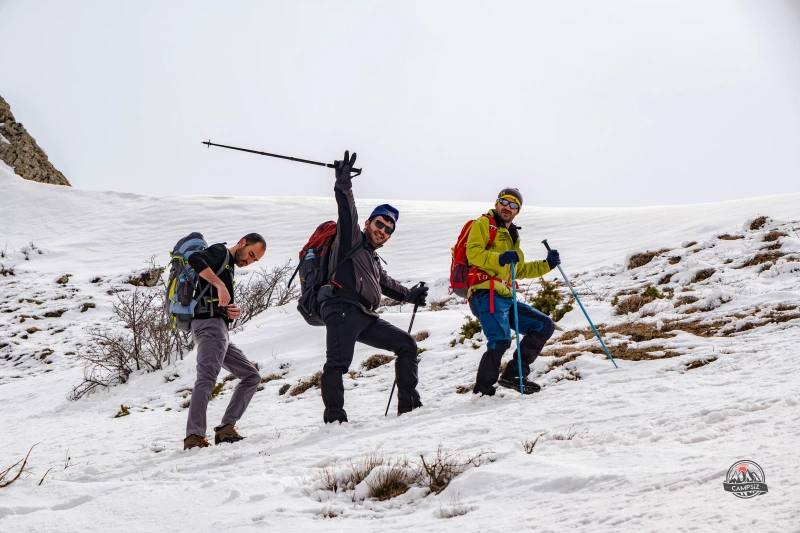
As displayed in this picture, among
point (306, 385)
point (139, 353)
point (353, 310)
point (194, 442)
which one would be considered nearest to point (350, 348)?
point (353, 310)

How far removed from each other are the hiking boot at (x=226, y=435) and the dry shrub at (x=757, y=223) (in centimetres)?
1265

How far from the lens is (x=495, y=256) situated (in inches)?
217

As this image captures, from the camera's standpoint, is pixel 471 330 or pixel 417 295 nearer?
pixel 417 295

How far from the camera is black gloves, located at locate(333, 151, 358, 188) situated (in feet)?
16.7

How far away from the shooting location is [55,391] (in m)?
10.3

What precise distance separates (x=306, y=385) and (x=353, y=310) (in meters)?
3.16

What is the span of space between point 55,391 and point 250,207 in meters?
23.4

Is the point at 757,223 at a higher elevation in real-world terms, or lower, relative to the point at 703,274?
higher

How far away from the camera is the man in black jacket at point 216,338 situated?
5.42 meters

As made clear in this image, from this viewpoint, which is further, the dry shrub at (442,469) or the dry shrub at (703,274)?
the dry shrub at (703,274)

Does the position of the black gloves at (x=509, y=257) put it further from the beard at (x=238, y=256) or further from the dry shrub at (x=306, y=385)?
the dry shrub at (x=306, y=385)

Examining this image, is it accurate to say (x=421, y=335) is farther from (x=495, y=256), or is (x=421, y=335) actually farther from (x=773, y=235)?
(x=773, y=235)

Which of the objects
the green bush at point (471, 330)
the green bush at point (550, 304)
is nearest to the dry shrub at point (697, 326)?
the green bush at point (550, 304)

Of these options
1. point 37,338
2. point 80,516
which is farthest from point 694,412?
point 37,338
